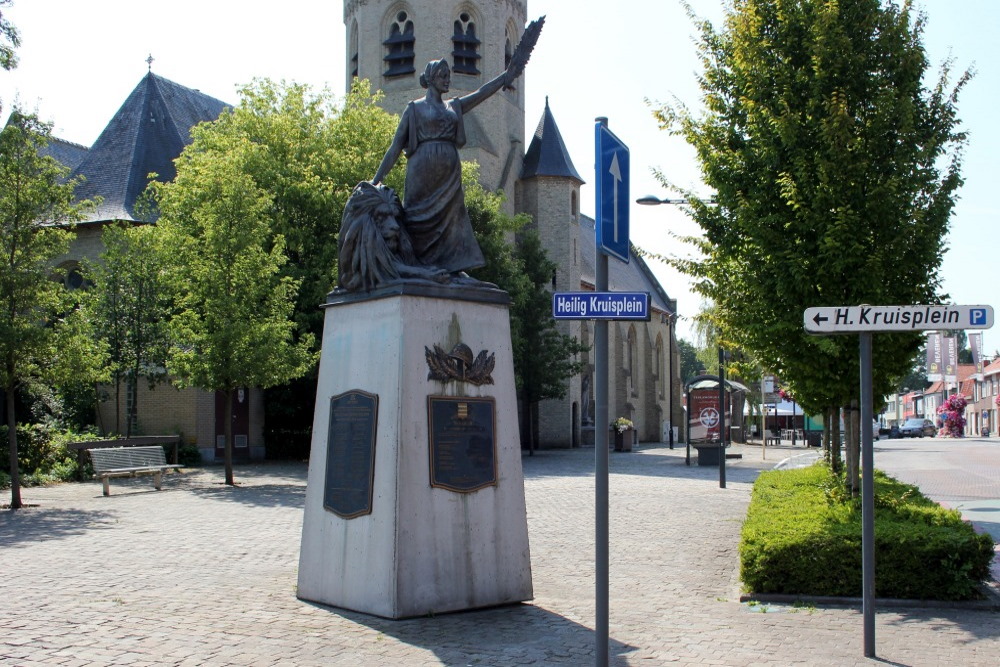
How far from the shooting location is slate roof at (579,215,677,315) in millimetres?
53719

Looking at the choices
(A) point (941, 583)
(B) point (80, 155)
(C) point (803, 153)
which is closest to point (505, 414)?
(A) point (941, 583)

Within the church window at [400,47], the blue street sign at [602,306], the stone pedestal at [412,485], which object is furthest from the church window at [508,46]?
the blue street sign at [602,306]

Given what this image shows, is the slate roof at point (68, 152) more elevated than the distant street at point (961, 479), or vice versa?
the slate roof at point (68, 152)

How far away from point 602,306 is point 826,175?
5619 millimetres

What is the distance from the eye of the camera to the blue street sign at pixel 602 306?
538 cm

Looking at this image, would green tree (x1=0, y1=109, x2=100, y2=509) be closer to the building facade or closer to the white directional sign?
the building facade

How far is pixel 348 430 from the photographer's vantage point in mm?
8016

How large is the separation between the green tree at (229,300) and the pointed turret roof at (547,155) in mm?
24293

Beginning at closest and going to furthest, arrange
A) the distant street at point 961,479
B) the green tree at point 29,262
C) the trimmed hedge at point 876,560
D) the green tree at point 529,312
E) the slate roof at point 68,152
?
the trimmed hedge at point 876,560 < the distant street at point 961,479 < the green tree at point 29,262 < the green tree at point 529,312 < the slate roof at point 68,152

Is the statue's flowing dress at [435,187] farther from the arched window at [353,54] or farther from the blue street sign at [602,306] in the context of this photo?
the arched window at [353,54]

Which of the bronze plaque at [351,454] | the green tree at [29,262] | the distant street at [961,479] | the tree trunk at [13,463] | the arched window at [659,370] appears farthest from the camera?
the arched window at [659,370]

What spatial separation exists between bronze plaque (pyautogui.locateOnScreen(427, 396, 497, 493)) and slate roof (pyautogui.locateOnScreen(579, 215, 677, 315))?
40452 millimetres

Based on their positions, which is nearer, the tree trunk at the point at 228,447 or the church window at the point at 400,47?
the tree trunk at the point at 228,447

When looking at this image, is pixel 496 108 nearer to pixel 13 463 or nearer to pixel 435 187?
pixel 13 463
